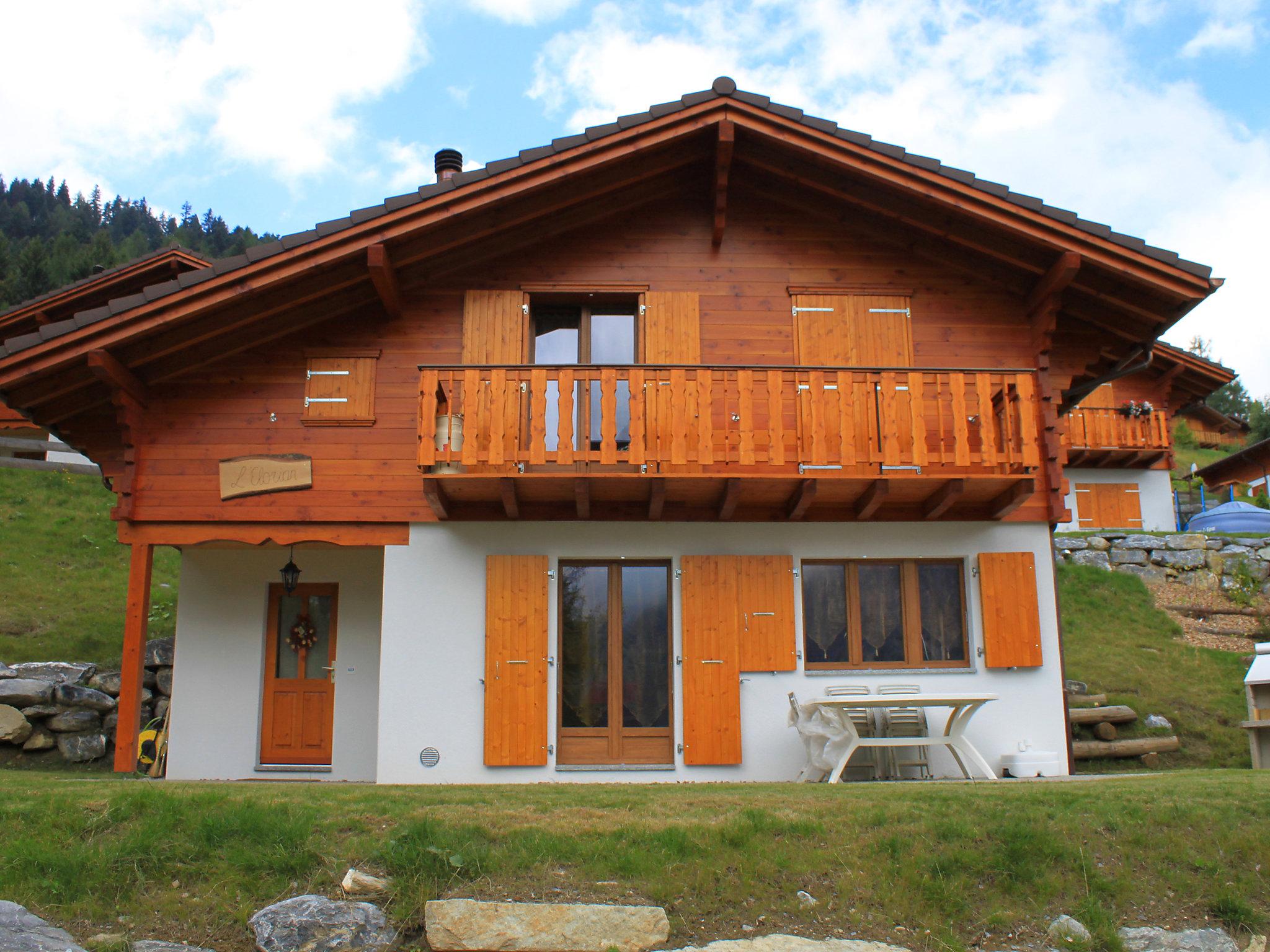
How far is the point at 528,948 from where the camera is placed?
573cm

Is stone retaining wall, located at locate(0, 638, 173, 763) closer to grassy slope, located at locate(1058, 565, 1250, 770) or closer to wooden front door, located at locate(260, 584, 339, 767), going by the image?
wooden front door, located at locate(260, 584, 339, 767)

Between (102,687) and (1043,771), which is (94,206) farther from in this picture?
(1043,771)

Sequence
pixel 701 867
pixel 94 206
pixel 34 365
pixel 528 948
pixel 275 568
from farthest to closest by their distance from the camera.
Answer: pixel 94 206, pixel 275 568, pixel 34 365, pixel 701 867, pixel 528 948

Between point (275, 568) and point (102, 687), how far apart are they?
3063mm

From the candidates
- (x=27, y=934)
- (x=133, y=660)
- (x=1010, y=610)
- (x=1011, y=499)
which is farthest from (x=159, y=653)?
(x=1011, y=499)

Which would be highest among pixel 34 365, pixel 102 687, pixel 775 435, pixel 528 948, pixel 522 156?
pixel 522 156

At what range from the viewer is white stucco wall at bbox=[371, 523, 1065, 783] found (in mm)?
10219

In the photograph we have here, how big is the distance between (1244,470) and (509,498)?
28.6 metres

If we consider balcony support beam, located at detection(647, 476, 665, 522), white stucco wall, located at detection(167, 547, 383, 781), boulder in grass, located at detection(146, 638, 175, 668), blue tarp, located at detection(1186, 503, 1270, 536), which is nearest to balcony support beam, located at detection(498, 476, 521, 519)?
balcony support beam, located at detection(647, 476, 665, 522)

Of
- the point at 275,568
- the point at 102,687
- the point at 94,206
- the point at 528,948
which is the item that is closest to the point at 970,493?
the point at 528,948

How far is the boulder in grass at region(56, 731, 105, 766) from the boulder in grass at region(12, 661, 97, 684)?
0.75 metres

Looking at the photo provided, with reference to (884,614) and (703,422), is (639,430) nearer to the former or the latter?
(703,422)

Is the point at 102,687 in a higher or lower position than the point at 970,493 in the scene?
lower

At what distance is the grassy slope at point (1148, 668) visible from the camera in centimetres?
1238
